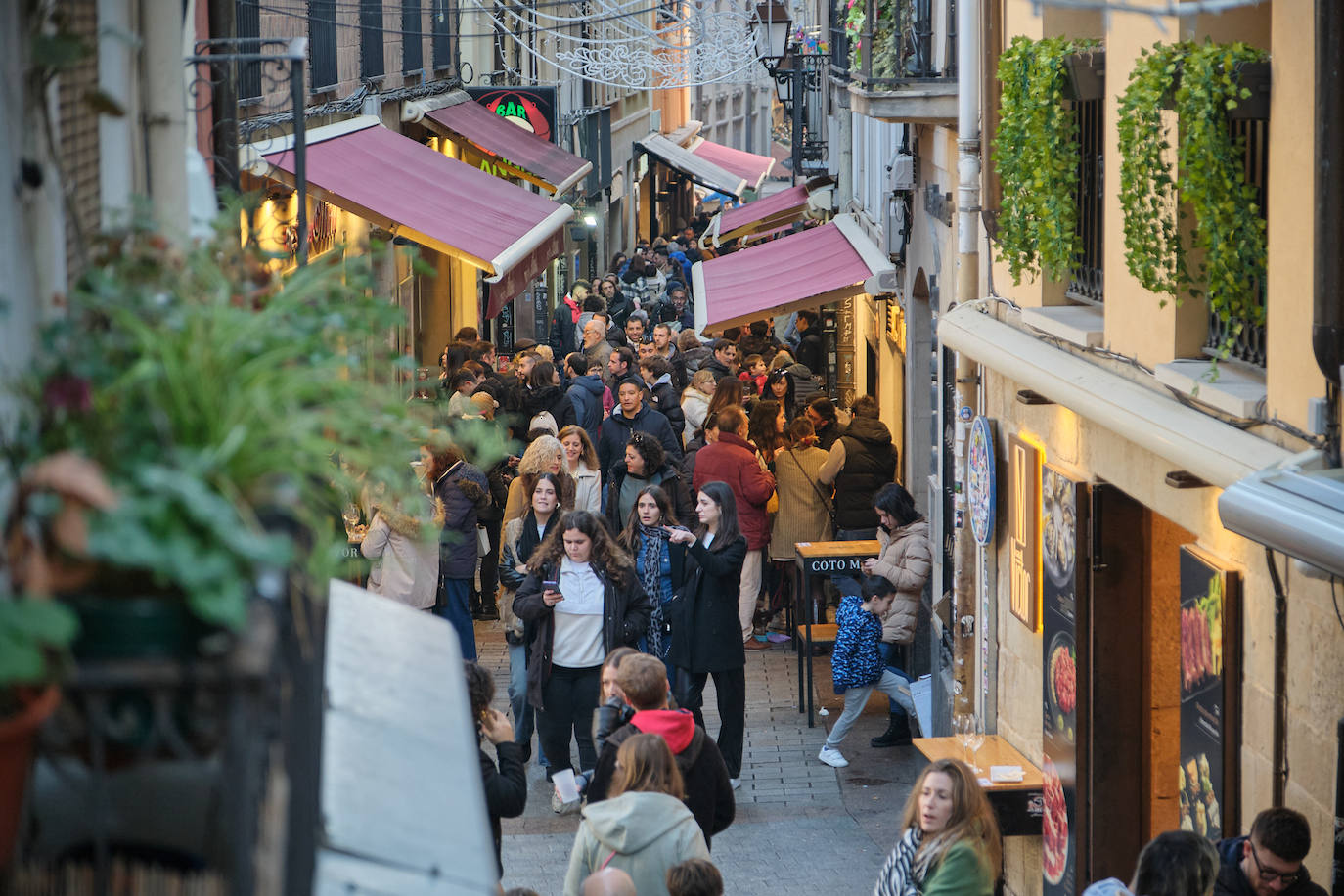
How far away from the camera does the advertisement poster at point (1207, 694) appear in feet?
19.9

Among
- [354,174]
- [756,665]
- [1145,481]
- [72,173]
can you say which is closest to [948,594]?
[756,665]

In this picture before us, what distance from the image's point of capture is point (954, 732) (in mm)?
10391

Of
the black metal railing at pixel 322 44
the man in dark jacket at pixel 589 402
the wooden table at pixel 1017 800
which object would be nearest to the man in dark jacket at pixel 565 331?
the black metal railing at pixel 322 44

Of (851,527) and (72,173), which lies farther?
(851,527)

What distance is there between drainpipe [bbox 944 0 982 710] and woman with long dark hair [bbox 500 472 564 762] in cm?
248

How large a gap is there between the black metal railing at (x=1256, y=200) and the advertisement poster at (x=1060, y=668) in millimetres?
1510

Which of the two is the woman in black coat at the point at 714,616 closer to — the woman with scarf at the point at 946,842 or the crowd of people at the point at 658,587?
the crowd of people at the point at 658,587

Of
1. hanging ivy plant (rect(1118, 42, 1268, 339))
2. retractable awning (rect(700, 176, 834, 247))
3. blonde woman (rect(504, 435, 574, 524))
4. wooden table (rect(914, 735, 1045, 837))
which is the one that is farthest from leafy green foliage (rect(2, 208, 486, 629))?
retractable awning (rect(700, 176, 834, 247))

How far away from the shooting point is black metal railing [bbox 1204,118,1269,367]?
601 cm

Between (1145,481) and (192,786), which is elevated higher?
(192,786)

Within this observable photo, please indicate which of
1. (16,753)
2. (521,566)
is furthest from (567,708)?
(16,753)

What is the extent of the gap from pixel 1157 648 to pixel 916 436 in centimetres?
715

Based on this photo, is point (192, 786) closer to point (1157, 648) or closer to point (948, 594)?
point (1157, 648)

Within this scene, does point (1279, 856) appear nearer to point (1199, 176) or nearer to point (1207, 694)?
point (1207, 694)
